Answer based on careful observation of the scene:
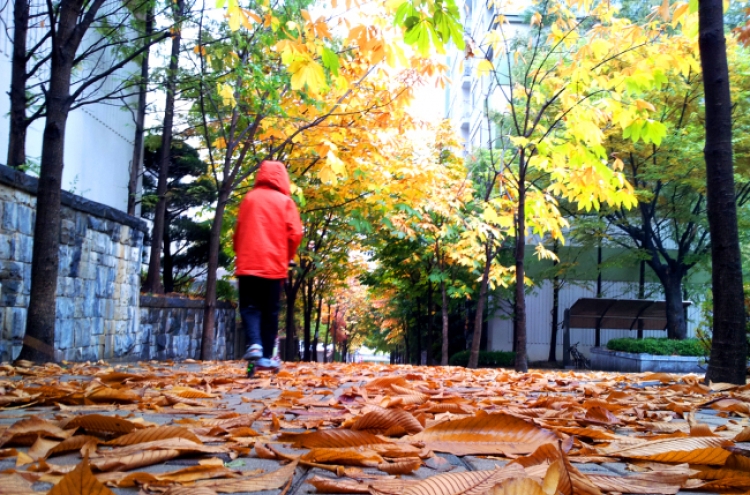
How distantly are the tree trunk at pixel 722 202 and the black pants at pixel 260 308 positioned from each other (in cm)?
358

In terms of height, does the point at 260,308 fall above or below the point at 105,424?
above

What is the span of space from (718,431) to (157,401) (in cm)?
270

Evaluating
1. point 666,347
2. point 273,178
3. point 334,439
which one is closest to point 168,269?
point 273,178

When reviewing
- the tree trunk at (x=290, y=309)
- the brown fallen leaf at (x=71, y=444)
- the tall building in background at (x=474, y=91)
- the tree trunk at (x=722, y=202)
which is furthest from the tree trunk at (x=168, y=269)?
the brown fallen leaf at (x=71, y=444)

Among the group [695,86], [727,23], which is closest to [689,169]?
[695,86]

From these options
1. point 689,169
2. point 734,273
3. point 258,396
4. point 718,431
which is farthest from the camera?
point 689,169

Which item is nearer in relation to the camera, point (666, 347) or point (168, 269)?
point (666, 347)

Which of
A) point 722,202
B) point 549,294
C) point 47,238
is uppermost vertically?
point 549,294

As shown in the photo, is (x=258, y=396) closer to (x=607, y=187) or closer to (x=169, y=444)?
(x=169, y=444)

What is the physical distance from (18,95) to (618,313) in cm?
1855

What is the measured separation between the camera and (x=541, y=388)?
16.2ft

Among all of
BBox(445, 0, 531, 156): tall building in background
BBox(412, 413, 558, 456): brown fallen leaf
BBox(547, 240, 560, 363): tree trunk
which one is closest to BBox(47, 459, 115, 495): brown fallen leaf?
BBox(412, 413, 558, 456): brown fallen leaf

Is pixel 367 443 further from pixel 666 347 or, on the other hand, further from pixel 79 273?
pixel 666 347

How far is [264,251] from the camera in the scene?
18.7 feet
